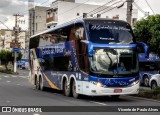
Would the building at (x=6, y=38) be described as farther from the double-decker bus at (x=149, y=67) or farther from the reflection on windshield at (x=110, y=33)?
the reflection on windshield at (x=110, y=33)

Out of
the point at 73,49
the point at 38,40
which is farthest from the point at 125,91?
the point at 38,40

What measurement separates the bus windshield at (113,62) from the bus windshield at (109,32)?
0.54 metres

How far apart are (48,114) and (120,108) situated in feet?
12.8

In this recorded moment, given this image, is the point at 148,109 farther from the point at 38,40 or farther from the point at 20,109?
the point at 38,40

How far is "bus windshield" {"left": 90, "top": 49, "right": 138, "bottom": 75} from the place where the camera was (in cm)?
1997

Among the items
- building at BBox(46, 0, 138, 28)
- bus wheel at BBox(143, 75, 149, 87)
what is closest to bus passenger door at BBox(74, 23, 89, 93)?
bus wheel at BBox(143, 75, 149, 87)

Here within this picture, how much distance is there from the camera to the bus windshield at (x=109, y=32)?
2041 cm

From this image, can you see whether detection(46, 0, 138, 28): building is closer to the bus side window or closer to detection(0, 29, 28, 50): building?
the bus side window

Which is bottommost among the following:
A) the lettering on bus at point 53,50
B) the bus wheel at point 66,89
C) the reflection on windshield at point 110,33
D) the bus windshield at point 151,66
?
the bus wheel at point 66,89

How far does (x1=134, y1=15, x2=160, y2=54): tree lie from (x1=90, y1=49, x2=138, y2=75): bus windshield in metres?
2.60

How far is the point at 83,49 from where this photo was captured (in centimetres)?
2070

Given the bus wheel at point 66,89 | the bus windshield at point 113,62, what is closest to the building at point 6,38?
the bus wheel at point 66,89

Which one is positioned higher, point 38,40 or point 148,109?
point 38,40

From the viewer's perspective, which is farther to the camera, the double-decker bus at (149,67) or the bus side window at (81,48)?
the double-decker bus at (149,67)
